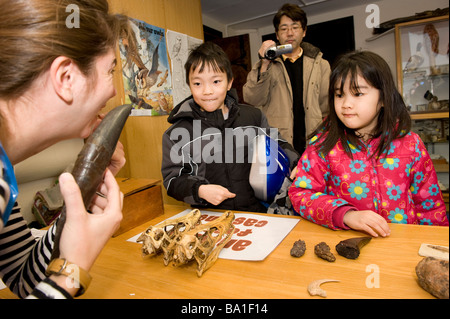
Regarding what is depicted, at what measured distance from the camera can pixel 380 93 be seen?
1.02 m

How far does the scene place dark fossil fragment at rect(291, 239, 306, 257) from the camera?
0.70 metres

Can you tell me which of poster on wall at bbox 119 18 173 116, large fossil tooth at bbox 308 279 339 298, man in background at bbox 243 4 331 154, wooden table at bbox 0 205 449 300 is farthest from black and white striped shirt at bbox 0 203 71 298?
man in background at bbox 243 4 331 154

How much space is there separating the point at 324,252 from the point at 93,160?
51 centimetres

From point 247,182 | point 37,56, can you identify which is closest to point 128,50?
point 247,182

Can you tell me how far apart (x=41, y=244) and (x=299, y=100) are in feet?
6.40

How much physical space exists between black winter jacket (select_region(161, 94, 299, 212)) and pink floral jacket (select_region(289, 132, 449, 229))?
10.6 inches

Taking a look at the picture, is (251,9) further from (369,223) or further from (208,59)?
(369,223)

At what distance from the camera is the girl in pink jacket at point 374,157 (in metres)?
1.00

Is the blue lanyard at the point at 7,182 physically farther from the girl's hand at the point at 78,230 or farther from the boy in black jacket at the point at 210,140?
the boy in black jacket at the point at 210,140

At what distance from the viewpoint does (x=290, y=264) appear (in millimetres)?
675

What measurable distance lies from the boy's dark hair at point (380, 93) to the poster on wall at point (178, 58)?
1637 mm

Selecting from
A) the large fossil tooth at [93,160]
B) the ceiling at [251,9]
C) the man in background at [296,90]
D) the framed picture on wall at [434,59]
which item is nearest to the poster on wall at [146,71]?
the man in background at [296,90]

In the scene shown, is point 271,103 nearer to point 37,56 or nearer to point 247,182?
point 247,182

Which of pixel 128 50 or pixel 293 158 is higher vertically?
pixel 128 50
